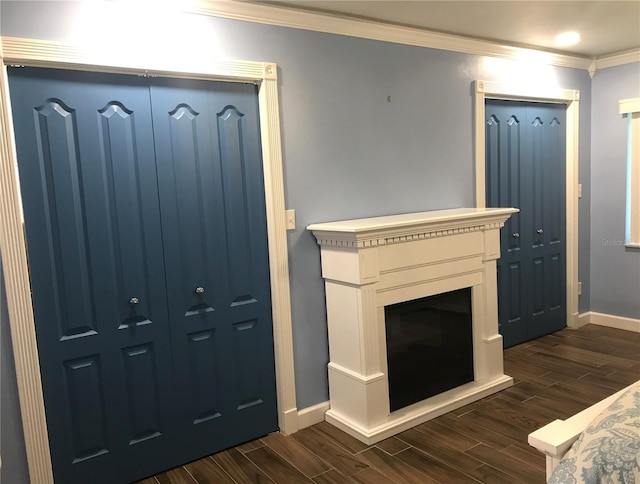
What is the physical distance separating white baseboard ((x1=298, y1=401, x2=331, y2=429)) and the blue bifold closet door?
0.54ft

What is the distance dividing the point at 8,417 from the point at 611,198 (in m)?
4.64

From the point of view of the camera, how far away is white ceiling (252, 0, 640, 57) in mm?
2877

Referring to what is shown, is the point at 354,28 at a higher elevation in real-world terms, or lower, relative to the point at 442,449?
higher

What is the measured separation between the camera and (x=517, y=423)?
2.94 metres

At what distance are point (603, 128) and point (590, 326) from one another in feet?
5.78

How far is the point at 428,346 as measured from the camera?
10.4 ft

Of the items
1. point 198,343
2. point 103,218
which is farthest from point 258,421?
point 103,218

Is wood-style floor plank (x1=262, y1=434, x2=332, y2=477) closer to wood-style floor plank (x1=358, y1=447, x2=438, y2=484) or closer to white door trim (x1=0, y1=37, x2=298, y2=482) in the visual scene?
wood-style floor plank (x1=358, y1=447, x2=438, y2=484)

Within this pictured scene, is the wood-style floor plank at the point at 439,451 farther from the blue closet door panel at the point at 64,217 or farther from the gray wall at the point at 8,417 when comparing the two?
the gray wall at the point at 8,417

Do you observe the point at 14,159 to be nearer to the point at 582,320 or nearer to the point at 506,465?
the point at 506,465

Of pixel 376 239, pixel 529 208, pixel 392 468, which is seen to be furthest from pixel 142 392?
pixel 529 208

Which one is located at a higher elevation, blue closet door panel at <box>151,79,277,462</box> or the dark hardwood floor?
blue closet door panel at <box>151,79,277,462</box>

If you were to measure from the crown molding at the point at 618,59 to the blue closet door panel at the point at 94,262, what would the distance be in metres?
3.86

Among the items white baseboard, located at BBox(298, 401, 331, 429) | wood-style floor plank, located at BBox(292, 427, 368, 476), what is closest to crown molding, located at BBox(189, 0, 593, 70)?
white baseboard, located at BBox(298, 401, 331, 429)
